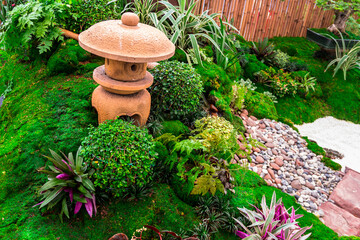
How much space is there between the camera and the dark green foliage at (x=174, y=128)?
329 cm

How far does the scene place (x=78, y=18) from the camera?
4.04m

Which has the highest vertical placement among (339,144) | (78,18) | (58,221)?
(78,18)

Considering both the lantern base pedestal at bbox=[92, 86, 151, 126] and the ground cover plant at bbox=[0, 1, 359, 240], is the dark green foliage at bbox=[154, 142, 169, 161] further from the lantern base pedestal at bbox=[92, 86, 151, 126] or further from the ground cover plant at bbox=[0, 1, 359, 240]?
the lantern base pedestal at bbox=[92, 86, 151, 126]

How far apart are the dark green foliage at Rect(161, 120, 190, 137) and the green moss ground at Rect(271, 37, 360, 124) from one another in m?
3.38

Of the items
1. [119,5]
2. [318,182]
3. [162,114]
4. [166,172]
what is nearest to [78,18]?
[119,5]

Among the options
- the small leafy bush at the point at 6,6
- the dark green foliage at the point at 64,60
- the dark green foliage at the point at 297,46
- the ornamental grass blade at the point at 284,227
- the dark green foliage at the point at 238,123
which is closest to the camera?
the ornamental grass blade at the point at 284,227

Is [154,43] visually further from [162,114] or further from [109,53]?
[162,114]

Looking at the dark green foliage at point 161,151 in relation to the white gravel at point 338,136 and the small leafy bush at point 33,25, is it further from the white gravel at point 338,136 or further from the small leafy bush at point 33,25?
the white gravel at point 338,136

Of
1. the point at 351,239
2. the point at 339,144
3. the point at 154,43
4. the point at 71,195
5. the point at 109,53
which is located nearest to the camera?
the point at 71,195

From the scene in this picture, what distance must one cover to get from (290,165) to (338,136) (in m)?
2.44

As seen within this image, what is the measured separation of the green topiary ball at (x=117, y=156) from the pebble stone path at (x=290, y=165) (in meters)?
2.05

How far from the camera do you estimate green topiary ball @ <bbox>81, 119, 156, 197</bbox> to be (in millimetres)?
2309

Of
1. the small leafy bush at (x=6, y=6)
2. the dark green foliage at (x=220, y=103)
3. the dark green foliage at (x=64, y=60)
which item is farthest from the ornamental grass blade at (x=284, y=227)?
the small leafy bush at (x=6, y=6)

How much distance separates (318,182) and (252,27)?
5.16 meters
